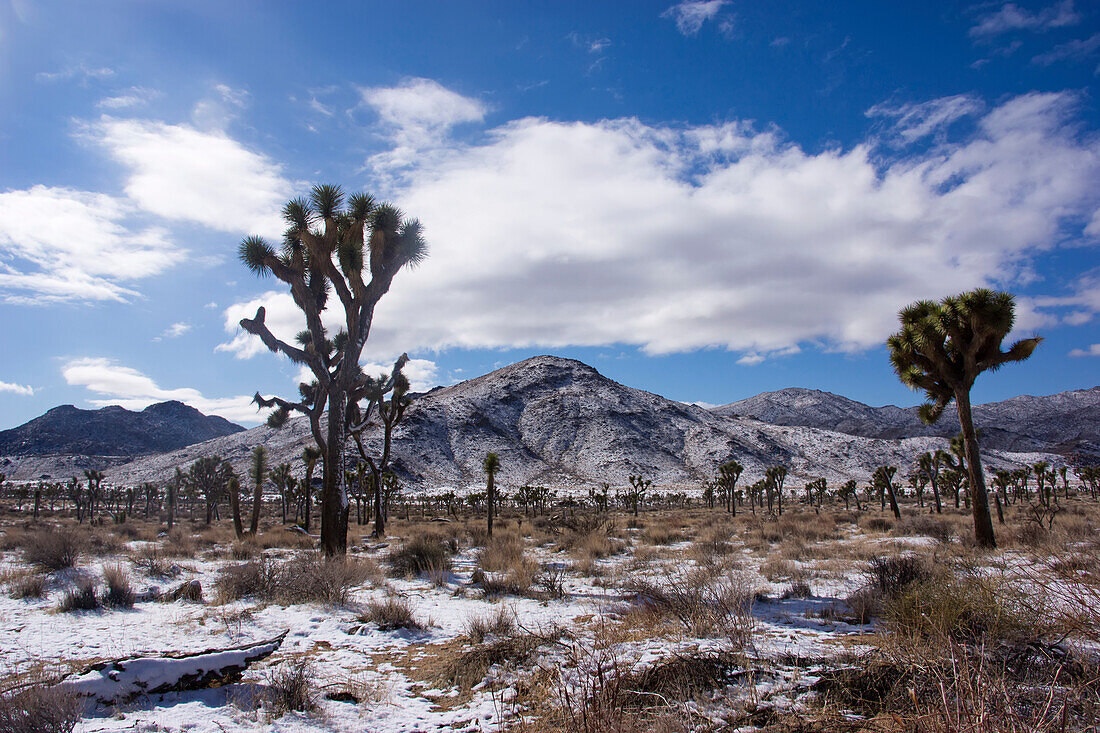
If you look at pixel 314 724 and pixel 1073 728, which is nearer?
pixel 1073 728

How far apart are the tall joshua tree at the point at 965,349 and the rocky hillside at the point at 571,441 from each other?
72.8m

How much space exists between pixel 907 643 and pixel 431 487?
79494 millimetres

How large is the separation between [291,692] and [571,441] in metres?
97.4

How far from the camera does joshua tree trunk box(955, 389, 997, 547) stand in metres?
13.4

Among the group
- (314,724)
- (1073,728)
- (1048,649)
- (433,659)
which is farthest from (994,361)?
(314,724)

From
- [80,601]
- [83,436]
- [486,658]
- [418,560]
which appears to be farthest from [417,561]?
[83,436]

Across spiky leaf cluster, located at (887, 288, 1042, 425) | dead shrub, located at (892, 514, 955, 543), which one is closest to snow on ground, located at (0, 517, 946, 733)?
spiky leaf cluster, located at (887, 288, 1042, 425)

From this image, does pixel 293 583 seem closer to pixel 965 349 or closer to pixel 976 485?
pixel 976 485

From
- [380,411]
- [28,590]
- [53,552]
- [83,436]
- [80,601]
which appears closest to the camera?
[80,601]

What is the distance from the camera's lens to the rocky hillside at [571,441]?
90812 mm

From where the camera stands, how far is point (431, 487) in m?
79.9

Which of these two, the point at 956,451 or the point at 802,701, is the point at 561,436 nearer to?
the point at 956,451

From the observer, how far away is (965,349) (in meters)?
14.4

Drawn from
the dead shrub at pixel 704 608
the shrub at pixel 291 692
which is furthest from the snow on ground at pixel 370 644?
the dead shrub at pixel 704 608
